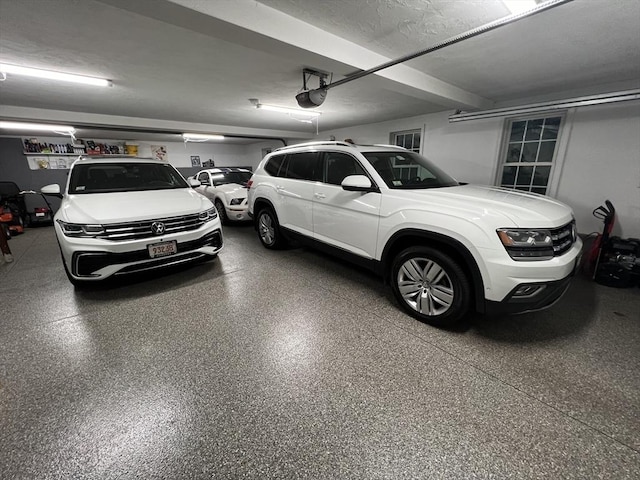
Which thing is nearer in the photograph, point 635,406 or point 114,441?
point 114,441

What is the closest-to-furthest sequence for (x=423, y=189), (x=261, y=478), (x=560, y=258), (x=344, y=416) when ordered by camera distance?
(x=261, y=478), (x=344, y=416), (x=560, y=258), (x=423, y=189)

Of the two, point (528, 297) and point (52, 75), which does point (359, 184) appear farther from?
point (52, 75)

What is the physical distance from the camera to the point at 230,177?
23.0 feet

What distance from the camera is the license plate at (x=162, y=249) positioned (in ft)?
9.39

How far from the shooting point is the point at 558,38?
2.69 metres

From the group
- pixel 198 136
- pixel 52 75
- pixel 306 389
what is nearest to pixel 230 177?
pixel 198 136

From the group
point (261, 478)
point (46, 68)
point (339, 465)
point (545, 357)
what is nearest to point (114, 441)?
point (261, 478)

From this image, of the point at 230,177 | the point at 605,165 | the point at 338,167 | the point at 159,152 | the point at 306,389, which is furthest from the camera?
the point at 159,152

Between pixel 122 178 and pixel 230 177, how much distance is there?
3500 millimetres

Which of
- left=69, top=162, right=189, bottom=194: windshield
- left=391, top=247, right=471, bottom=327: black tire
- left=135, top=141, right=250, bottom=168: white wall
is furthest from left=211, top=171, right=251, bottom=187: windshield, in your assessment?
left=135, top=141, right=250, bottom=168: white wall

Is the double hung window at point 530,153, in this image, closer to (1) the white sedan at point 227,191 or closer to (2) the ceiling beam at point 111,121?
(1) the white sedan at point 227,191

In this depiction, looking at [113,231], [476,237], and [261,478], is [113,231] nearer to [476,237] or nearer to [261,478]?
[261,478]

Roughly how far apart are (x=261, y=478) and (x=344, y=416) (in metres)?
0.54

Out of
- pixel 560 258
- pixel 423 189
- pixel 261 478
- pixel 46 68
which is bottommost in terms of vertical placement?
pixel 261 478
